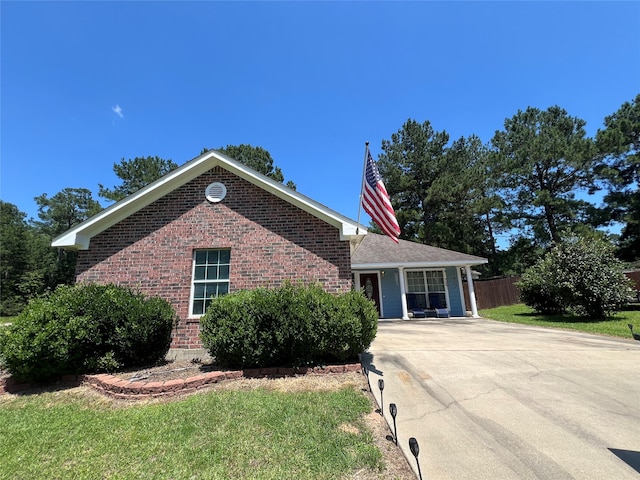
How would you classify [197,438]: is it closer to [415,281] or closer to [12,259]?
[415,281]

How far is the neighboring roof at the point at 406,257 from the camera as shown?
1476cm

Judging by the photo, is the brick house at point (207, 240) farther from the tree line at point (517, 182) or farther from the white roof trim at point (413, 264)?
the tree line at point (517, 182)

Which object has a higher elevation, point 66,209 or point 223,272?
point 66,209

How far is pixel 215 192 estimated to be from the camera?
26.9 feet

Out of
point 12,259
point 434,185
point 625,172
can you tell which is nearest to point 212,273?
point 434,185

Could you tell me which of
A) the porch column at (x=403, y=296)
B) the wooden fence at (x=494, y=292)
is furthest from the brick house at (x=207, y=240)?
the wooden fence at (x=494, y=292)

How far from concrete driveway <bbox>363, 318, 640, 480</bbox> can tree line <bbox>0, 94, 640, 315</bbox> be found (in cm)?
2361

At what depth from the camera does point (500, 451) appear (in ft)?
10.4

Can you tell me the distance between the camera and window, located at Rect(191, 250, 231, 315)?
25.0ft

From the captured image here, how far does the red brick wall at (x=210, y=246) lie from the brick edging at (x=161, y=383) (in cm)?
191

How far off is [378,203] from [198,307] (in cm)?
533

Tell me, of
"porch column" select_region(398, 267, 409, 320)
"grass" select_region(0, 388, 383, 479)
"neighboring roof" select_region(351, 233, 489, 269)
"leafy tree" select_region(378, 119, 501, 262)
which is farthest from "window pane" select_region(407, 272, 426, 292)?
"leafy tree" select_region(378, 119, 501, 262)

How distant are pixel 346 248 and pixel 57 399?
6.14 m

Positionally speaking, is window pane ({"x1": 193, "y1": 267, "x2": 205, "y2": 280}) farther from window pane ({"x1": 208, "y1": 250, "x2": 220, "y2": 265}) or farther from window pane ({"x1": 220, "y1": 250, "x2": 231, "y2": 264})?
window pane ({"x1": 220, "y1": 250, "x2": 231, "y2": 264})
